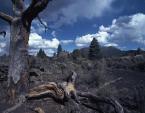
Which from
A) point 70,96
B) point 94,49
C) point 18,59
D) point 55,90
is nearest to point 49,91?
point 55,90

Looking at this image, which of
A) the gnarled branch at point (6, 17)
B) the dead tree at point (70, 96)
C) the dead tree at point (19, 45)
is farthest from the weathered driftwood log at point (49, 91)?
the gnarled branch at point (6, 17)

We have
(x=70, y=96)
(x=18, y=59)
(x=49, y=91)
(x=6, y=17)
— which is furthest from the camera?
(x=6, y=17)

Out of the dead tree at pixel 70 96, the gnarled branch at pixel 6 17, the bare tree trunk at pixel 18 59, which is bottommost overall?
the dead tree at pixel 70 96

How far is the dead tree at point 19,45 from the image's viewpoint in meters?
10.8

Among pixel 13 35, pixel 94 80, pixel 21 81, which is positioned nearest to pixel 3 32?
pixel 13 35

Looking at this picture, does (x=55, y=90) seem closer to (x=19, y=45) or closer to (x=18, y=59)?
(x=18, y=59)

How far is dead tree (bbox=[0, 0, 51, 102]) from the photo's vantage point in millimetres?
10836

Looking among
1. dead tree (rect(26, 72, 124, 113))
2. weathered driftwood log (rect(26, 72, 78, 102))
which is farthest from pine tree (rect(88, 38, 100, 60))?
weathered driftwood log (rect(26, 72, 78, 102))

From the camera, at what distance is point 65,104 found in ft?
33.1

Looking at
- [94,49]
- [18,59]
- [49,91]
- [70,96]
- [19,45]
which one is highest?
[94,49]

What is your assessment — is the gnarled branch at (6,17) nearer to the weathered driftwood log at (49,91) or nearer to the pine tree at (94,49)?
the weathered driftwood log at (49,91)

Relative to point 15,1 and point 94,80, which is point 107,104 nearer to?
point 15,1

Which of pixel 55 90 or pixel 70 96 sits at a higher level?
pixel 55 90

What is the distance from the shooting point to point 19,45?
11000 millimetres
